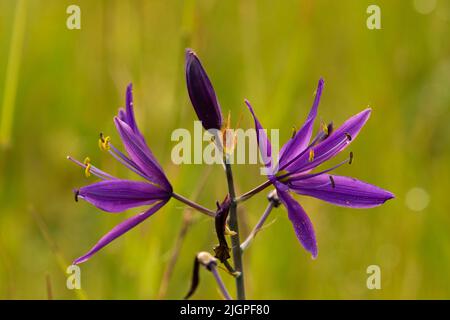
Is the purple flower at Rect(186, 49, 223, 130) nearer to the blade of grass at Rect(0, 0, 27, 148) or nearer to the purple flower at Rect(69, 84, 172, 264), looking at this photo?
the purple flower at Rect(69, 84, 172, 264)

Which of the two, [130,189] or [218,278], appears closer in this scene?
[130,189]

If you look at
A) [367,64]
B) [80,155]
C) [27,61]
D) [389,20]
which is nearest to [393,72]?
[367,64]

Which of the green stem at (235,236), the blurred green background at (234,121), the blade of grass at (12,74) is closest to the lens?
the green stem at (235,236)

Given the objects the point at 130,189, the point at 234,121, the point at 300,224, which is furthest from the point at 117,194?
the point at 234,121

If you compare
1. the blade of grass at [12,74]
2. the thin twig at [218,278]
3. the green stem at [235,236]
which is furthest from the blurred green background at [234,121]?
the green stem at [235,236]

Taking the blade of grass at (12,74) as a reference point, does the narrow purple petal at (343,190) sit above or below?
below

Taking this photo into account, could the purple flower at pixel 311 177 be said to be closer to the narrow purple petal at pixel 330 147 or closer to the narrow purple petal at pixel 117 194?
the narrow purple petal at pixel 330 147

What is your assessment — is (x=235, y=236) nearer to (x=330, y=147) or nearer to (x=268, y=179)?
(x=268, y=179)
